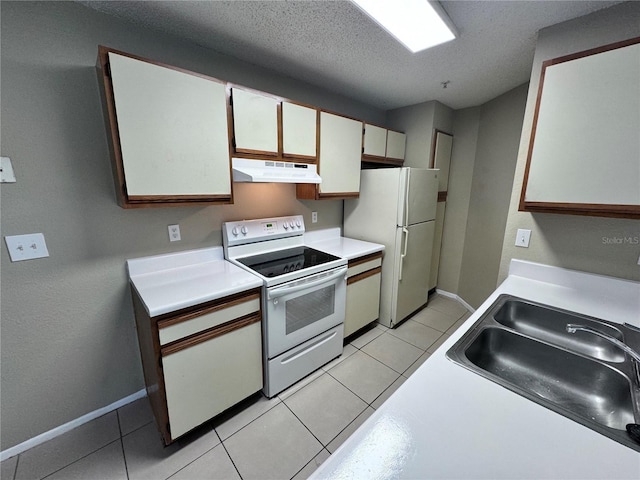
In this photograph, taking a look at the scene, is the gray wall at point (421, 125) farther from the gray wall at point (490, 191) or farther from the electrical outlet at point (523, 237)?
the electrical outlet at point (523, 237)

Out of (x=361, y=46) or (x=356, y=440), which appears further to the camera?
(x=361, y=46)

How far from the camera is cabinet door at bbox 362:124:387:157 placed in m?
2.53

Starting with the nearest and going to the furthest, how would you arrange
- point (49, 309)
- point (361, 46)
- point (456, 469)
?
point (456, 469) < point (49, 309) < point (361, 46)

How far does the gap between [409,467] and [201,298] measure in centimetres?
117

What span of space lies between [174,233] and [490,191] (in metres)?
2.99

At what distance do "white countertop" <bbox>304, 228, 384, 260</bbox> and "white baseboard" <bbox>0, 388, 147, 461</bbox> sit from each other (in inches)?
68.9

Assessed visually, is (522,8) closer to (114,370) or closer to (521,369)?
(521,369)

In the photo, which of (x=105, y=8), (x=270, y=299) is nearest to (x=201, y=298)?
(x=270, y=299)

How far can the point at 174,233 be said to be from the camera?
5.83ft

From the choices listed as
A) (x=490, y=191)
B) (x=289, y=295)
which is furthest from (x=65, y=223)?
(x=490, y=191)

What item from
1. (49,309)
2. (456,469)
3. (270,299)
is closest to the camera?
(456,469)

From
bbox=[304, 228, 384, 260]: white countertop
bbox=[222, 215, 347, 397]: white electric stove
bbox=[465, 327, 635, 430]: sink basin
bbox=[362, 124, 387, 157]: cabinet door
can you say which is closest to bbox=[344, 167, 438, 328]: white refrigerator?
bbox=[304, 228, 384, 260]: white countertop

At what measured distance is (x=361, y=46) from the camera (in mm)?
1756

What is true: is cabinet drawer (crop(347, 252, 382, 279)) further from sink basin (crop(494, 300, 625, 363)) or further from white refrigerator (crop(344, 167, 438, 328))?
sink basin (crop(494, 300, 625, 363))
